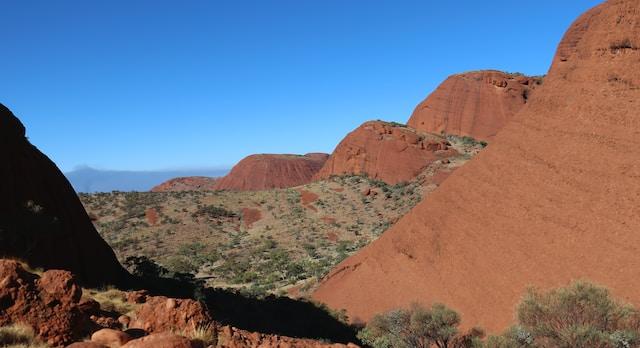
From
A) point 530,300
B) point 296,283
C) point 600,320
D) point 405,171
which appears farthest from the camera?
point 405,171

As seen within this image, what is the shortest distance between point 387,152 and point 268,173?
42.1 metres

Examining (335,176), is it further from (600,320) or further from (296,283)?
(600,320)

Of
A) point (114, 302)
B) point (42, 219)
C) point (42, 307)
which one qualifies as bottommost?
point (114, 302)

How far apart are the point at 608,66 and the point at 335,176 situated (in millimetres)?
46770

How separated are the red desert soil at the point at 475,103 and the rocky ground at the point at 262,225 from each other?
4116mm

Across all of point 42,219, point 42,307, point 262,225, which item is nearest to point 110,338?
point 42,307

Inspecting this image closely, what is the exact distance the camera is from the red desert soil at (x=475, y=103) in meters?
64.7

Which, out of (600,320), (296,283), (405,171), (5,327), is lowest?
(296,283)

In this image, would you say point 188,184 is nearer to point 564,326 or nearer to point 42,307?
point 564,326

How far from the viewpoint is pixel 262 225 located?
48.5 meters

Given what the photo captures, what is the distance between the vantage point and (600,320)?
1073 cm

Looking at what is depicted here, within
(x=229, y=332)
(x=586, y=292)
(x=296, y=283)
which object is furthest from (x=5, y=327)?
(x=296, y=283)

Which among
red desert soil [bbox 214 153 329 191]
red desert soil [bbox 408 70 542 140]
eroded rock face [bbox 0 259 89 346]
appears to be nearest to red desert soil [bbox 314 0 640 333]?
eroded rock face [bbox 0 259 89 346]

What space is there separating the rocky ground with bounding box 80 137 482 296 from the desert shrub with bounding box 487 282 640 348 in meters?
14.6
